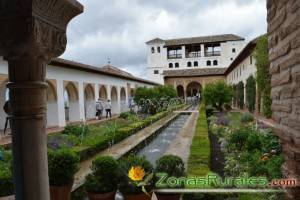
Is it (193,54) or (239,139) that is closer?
(239,139)

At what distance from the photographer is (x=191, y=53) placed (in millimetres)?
57688

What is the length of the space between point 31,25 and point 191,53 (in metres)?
57.1

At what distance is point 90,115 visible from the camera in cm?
2320

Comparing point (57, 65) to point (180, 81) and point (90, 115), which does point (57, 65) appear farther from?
point (180, 81)

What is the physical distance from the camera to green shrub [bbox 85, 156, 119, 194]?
3842mm

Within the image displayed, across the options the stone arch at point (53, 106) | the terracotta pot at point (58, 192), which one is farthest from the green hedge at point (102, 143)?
the stone arch at point (53, 106)

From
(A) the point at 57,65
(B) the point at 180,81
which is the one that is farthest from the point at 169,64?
(A) the point at 57,65

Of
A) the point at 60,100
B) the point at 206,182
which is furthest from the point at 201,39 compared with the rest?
the point at 206,182

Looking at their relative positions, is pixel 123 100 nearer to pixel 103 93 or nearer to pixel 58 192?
pixel 103 93

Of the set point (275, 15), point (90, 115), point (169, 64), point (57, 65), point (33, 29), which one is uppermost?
point (169, 64)

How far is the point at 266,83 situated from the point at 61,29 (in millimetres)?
11933

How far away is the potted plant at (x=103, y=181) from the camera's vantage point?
383cm

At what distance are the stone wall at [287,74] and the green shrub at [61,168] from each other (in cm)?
271

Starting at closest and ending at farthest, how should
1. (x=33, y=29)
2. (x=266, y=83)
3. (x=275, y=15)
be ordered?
1. (x=33, y=29)
2. (x=275, y=15)
3. (x=266, y=83)
